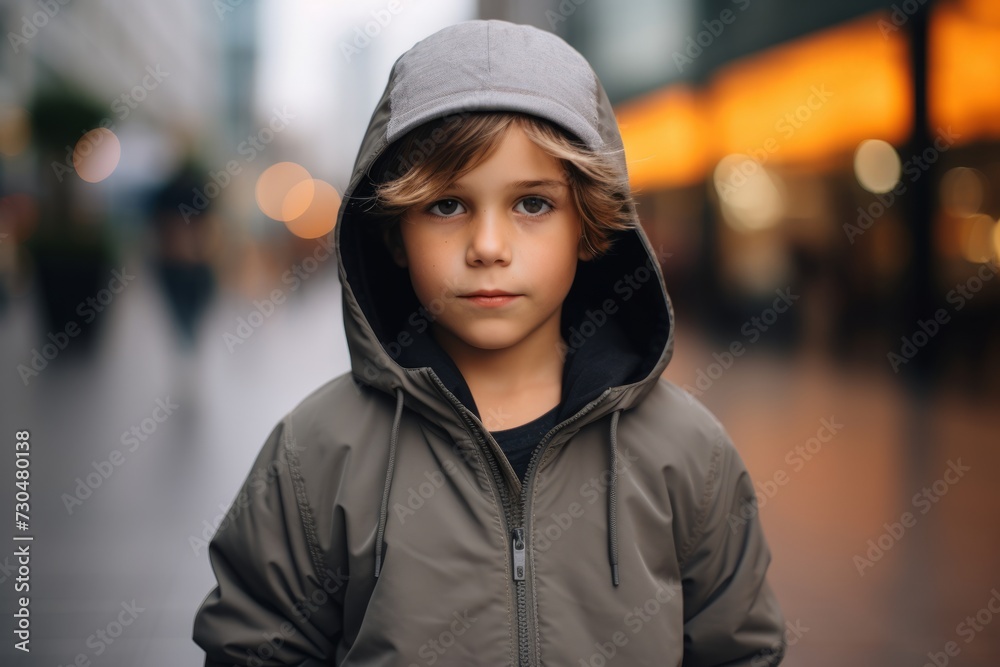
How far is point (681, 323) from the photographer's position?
50.2 ft

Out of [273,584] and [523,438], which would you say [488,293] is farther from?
[273,584]

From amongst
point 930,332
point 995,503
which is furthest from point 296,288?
point 995,503

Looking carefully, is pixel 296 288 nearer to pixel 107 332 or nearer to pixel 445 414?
pixel 107 332

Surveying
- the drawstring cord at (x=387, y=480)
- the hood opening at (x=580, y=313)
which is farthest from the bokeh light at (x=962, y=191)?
the drawstring cord at (x=387, y=480)

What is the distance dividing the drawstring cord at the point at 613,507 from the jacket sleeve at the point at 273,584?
479 mm

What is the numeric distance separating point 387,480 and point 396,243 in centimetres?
48

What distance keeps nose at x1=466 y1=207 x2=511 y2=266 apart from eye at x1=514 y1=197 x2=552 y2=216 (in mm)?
48

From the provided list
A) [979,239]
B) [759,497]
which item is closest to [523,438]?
[759,497]

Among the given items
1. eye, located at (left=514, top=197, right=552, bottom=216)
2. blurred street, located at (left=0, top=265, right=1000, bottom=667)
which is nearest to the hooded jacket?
eye, located at (left=514, top=197, right=552, bottom=216)

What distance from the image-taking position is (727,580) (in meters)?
1.70

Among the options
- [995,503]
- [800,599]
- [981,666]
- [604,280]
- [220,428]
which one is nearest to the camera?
[604,280]

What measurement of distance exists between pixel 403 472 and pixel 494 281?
0.38 m

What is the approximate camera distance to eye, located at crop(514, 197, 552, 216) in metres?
1.58

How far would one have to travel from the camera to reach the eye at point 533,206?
1582mm
